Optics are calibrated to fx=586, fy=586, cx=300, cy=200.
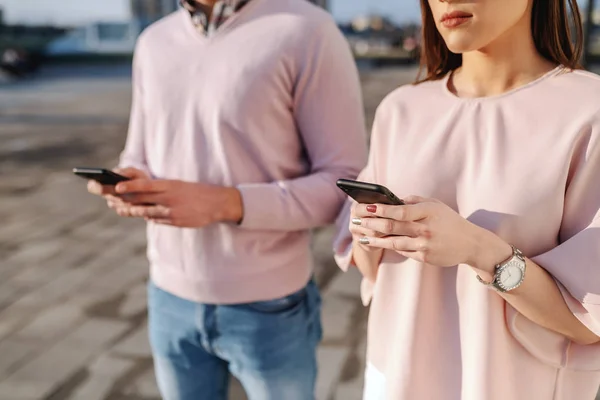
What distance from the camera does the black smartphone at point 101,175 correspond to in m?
1.34

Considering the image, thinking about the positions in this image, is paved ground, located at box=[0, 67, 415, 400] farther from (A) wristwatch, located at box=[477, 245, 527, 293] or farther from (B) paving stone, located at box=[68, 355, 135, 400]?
(A) wristwatch, located at box=[477, 245, 527, 293]

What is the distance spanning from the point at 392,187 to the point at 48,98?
15042 mm

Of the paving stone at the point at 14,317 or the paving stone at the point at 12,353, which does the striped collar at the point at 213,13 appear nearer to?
the paving stone at the point at 12,353

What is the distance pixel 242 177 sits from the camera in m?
1.45

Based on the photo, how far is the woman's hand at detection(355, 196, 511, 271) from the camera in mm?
860

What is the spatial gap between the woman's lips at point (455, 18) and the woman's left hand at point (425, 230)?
31cm

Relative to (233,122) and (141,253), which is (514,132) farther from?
(141,253)

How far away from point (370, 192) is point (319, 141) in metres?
0.62

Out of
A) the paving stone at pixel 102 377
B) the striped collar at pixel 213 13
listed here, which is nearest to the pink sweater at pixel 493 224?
the striped collar at pixel 213 13

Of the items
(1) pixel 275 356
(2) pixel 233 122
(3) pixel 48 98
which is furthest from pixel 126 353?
(3) pixel 48 98

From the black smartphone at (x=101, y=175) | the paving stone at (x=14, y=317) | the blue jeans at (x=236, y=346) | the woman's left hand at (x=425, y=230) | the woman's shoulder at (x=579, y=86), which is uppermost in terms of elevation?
the woman's shoulder at (x=579, y=86)

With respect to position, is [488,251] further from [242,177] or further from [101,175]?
[101,175]

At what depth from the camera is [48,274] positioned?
4.22 meters

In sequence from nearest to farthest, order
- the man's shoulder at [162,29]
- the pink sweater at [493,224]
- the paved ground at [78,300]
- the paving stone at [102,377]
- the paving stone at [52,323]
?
the pink sweater at [493,224] < the man's shoulder at [162,29] < the paving stone at [102,377] < the paved ground at [78,300] < the paving stone at [52,323]
